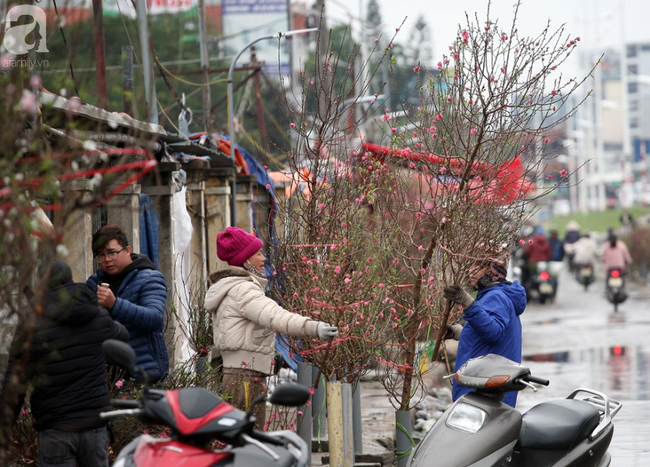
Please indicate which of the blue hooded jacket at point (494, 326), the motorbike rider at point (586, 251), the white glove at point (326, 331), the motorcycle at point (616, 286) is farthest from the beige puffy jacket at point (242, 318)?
the motorbike rider at point (586, 251)

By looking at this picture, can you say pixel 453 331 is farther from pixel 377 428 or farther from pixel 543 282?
pixel 543 282

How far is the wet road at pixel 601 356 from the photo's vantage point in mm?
10125

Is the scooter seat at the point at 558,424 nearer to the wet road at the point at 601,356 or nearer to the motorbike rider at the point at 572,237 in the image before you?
the wet road at the point at 601,356

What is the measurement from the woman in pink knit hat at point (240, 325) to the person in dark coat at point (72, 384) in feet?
4.14

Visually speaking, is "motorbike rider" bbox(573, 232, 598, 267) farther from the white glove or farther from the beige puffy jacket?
the white glove

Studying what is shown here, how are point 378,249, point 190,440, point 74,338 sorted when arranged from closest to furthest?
point 190,440 → point 74,338 → point 378,249

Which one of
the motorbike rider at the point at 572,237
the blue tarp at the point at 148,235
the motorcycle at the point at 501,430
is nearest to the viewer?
the motorcycle at the point at 501,430

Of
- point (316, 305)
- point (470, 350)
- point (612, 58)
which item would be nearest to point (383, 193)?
point (316, 305)

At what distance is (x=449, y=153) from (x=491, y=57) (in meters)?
0.75

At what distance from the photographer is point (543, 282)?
27438 mm

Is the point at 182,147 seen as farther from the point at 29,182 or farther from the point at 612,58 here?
the point at 612,58

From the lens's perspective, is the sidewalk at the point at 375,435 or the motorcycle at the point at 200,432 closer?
the motorcycle at the point at 200,432

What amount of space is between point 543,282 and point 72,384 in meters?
23.4

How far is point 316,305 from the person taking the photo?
7188 mm
